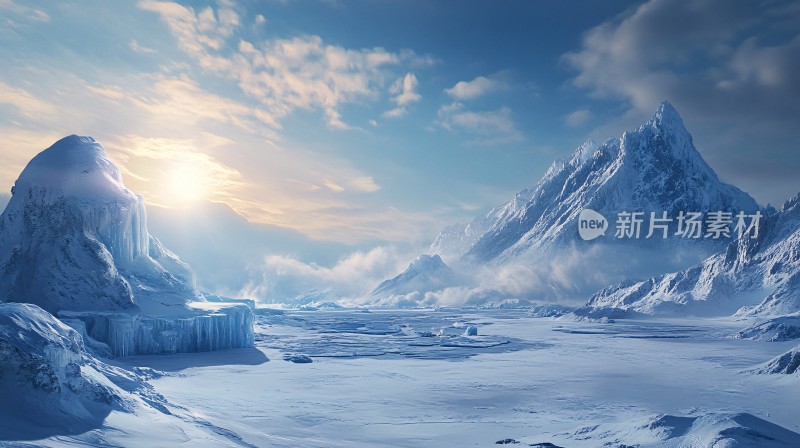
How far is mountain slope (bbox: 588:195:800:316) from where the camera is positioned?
429ft

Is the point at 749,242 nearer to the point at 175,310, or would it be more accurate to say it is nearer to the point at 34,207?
the point at 175,310

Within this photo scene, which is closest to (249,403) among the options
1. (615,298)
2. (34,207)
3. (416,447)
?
(416,447)

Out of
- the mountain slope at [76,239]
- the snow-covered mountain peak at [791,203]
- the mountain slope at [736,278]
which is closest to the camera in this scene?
the mountain slope at [76,239]

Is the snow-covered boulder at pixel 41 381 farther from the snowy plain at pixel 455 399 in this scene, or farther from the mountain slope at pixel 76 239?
the mountain slope at pixel 76 239

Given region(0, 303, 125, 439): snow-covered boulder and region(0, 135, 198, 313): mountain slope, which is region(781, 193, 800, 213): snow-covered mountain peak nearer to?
region(0, 135, 198, 313): mountain slope

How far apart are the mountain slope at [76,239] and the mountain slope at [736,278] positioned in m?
123

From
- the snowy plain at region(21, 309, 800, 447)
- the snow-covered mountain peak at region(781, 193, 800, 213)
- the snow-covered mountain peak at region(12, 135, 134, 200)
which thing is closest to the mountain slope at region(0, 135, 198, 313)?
the snow-covered mountain peak at region(12, 135, 134, 200)

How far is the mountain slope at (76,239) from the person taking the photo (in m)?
39.2

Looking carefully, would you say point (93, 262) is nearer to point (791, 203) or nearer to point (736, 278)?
point (736, 278)

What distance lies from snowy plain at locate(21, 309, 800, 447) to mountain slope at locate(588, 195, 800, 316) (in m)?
95.4

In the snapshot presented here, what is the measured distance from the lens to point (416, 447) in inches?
708

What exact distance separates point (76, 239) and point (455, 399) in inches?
1265

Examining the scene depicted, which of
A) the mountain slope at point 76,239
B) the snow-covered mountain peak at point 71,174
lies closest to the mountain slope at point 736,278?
the mountain slope at point 76,239

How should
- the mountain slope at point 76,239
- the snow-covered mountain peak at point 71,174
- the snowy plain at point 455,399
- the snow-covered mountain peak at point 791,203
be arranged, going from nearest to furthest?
the snowy plain at point 455,399 < the mountain slope at point 76,239 < the snow-covered mountain peak at point 71,174 < the snow-covered mountain peak at point 791,203
